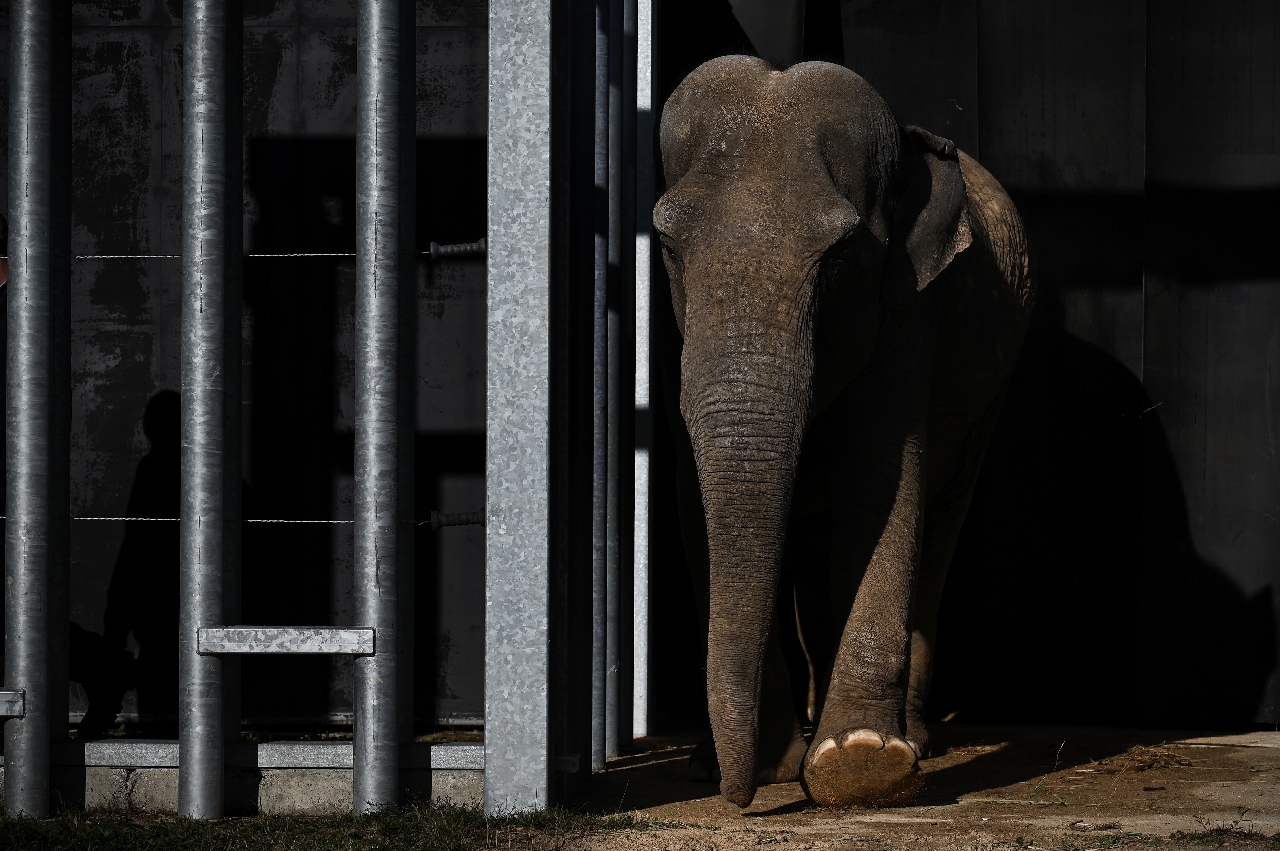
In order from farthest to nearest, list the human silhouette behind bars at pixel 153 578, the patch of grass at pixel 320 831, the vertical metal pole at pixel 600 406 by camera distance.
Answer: the human silhouette behind bars at pixel 153 578 → the vertical metal pole at pixel 600 406 → the patch of grass at pixel 320 831

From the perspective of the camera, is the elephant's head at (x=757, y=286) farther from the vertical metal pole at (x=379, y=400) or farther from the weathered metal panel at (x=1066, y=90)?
the weathered metal panel at (x=1066, y=90)

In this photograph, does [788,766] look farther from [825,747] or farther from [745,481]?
[745,481]

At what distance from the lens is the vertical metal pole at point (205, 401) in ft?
14.4

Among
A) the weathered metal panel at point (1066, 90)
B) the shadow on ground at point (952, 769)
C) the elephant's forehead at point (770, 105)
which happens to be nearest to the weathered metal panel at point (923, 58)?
the weathered metal panel at point (1066, 90)

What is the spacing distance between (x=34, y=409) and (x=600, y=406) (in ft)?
6.13

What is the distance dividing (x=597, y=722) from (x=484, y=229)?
2.21 metres

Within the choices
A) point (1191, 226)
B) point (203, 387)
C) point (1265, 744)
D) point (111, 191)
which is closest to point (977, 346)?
point (1191, 226)

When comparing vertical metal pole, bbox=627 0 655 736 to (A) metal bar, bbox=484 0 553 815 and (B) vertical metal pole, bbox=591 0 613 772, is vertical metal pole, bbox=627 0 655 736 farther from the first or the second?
(A) metal bar, bbox=484 0 553 815

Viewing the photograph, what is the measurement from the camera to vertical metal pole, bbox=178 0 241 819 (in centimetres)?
440

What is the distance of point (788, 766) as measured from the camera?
205 inches

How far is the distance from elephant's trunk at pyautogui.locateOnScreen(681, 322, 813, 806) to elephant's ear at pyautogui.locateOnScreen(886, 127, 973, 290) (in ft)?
3.16

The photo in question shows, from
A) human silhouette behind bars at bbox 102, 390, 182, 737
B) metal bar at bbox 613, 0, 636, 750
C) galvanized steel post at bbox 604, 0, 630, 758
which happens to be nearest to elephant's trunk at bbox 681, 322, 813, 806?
galvanized steel post at bbox 604, 0, 630, 758

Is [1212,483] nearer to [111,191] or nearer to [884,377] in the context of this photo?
[884,377]

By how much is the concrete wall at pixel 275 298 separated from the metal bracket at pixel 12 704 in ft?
6.17
